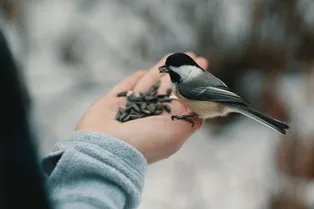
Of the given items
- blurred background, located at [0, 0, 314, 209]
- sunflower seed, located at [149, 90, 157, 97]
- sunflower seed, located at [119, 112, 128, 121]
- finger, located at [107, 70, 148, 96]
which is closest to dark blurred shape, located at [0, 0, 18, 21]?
blurred background, located at [0, 0, 314, 209]

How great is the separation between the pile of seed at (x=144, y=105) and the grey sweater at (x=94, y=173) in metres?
0.20

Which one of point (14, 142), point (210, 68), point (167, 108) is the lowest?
point (210, 68)

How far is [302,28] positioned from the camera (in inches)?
76.7

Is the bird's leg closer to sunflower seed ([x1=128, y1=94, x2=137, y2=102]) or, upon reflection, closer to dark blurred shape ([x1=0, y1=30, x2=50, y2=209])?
sunflower seed ([x1=128, y1=94, x2=137, y2=102])

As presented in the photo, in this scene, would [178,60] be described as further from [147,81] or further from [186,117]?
[147,81]

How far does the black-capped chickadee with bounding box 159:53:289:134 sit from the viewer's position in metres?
1.00

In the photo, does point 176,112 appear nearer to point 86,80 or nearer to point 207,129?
point 207,129

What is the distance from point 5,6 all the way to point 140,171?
1.38 metres

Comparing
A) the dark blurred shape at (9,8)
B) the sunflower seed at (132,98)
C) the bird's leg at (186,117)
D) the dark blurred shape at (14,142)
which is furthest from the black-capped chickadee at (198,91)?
the dark blurred shape at (9,8)

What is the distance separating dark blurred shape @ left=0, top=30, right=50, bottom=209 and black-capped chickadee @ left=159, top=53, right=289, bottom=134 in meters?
0.67

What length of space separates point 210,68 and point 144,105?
0.94 m

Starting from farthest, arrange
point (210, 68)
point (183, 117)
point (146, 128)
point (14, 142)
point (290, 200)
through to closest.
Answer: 1. point (210, 68)
2. point (290, 200)
3. point (183, 117)
4. point (146, 128)
5. point (14, 142)

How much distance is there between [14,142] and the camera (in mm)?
321

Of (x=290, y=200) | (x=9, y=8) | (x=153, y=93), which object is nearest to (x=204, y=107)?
(x=153, y=93)
